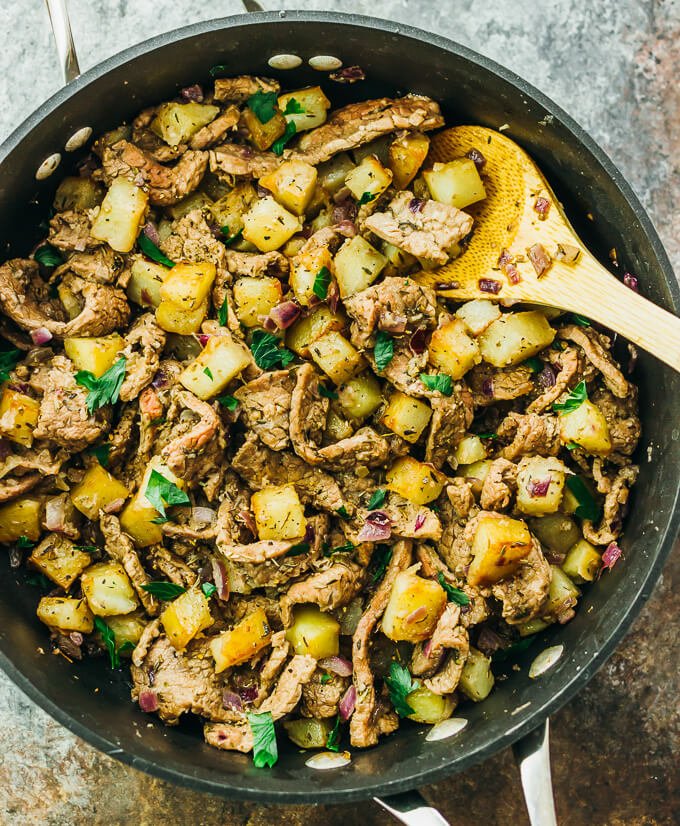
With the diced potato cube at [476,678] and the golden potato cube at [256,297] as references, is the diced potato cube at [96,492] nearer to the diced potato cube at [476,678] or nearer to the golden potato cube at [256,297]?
the golden potato cube at [256,297]

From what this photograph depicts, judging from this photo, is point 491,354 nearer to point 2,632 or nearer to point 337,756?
point 337,756

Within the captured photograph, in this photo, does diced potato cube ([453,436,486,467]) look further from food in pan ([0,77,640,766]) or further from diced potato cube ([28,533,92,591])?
diced potato cube ([28,533,92,591])

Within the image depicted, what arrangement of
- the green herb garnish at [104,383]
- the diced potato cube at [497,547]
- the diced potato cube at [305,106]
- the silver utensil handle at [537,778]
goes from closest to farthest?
the silver utensil handle at [537,778] → the diced potato cube at [497,547] → the green herb garnish at [104,383] → the diced potato cube at [305,106]

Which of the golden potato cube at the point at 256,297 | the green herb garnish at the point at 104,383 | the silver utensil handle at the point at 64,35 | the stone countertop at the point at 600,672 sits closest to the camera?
the silver utensil handle at the point at 64,35

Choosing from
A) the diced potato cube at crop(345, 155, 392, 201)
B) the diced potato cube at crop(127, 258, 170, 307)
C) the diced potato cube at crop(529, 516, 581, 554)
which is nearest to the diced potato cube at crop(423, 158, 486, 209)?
the diced potato cube at crop(345, 155, 392, 201)

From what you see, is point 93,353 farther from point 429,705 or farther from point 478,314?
point 429,705

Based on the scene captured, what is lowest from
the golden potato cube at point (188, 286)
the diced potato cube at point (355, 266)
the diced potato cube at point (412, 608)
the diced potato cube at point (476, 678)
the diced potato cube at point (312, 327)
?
the diced potato cube at point (476, 678)

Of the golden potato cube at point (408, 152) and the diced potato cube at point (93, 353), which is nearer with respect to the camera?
the diced potato cube at point (93, 353)

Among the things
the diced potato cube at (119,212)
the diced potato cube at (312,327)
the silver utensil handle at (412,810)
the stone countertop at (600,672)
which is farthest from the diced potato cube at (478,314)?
the silver utensil handle at (412,810)
